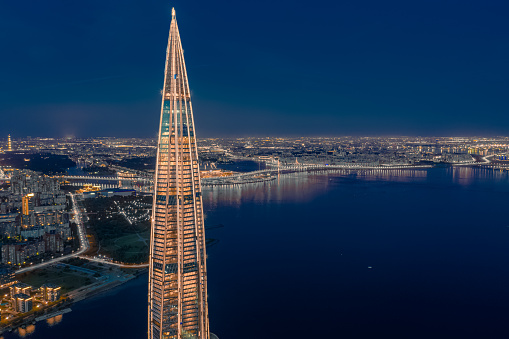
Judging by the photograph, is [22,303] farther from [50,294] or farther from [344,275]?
[344,275]

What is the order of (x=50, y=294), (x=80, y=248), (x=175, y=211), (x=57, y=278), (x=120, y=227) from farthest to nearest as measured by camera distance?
1. (x=120, y=227)
2. (x=80, y=248)
3. (x=57, y=278)
4. (x=50, y=294)
5. (x=175, y=211)

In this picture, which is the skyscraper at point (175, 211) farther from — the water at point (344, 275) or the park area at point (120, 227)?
the park area at point (120, 227)

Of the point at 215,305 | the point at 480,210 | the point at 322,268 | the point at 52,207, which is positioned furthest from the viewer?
the point at 480,210

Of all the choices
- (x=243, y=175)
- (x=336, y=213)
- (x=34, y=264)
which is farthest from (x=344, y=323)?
(x=243, y=175)

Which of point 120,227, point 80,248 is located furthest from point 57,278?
point 120,227

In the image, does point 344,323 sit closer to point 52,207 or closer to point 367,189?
point 52,207

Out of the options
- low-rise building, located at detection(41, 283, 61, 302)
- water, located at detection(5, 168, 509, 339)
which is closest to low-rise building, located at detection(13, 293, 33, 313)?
low-rise building, located at detection(41, 283, 61, 302)
